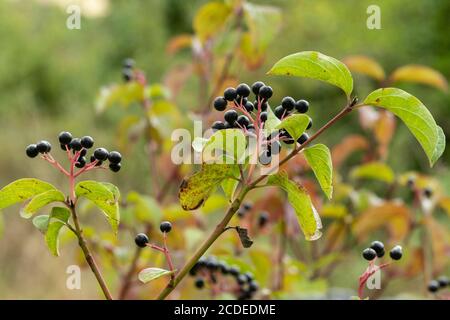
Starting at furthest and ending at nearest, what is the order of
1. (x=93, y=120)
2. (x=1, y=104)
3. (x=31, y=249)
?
1. (x=1, y=104)
2. (x=93, y=120)
3. (x=31, y=249)

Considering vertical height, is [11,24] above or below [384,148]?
above

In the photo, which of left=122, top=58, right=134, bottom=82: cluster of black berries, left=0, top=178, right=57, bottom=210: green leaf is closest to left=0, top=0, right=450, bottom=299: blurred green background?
left=122, top=58, right=134, bottom=82: cluster of black berries

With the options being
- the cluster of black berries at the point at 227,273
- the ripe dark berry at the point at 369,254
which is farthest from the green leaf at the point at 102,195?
the cluster of black berries at the point at 227,273

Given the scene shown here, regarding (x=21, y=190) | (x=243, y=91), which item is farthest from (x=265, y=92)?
(x=21, y=190)

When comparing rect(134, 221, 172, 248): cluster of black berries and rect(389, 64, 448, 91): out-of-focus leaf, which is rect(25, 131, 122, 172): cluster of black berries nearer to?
rect(134, 221, 172, 248): cluster of black berries

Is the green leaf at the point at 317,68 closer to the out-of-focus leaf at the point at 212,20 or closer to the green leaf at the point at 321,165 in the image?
the green leaf at the point at 321,165

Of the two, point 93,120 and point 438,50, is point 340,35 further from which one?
point 93,120
